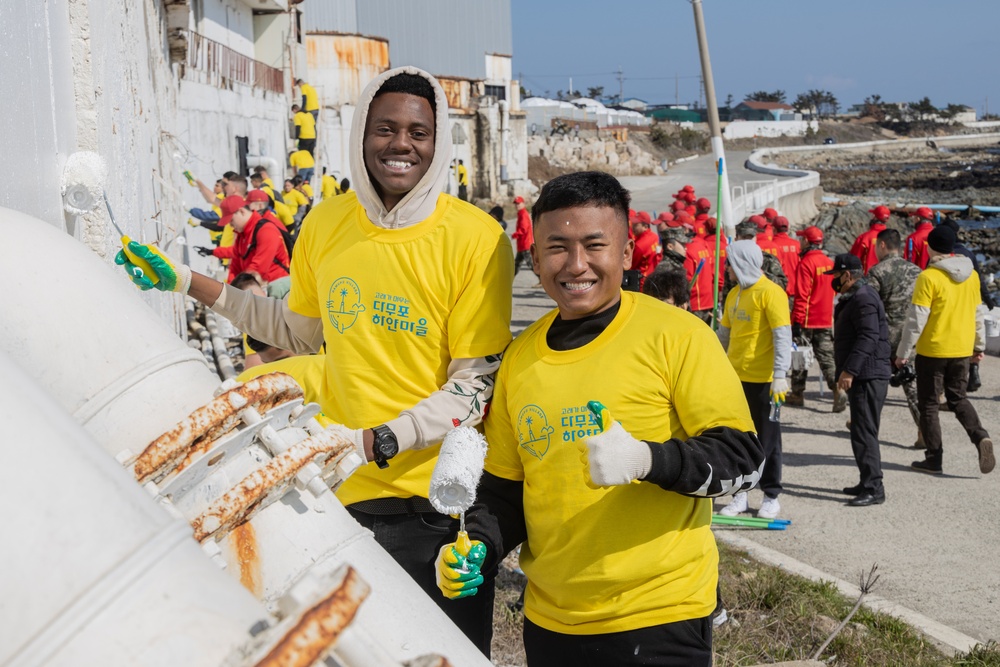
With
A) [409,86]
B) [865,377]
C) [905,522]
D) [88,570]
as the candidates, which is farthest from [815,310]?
[88,570]

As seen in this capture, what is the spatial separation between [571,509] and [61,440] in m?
1.51

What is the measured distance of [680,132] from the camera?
71250 mm

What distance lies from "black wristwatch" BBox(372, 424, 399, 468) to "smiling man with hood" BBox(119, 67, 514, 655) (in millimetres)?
139

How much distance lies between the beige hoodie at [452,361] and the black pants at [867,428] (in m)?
5.09

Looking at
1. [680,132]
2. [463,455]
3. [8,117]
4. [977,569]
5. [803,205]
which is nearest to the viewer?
[463,455]

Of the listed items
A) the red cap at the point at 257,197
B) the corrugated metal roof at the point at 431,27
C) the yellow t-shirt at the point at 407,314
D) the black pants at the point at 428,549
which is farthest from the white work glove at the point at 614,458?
the corrugated metal roof at the point at 431,27

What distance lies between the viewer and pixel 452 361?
9.60 feet

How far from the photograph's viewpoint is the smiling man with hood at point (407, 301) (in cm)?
291

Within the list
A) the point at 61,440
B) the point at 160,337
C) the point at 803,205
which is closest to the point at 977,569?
the point at 160,337

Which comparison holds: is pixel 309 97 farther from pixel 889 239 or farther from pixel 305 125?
pixel 889 239

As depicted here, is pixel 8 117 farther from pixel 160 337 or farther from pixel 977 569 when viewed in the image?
pixel 977 569

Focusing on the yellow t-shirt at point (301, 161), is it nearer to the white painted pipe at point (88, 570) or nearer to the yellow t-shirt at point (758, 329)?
the yellow t-shirt at point (758, 329)

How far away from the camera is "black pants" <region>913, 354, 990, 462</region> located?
7770 millimetres

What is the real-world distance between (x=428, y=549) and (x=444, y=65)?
40846 mm
